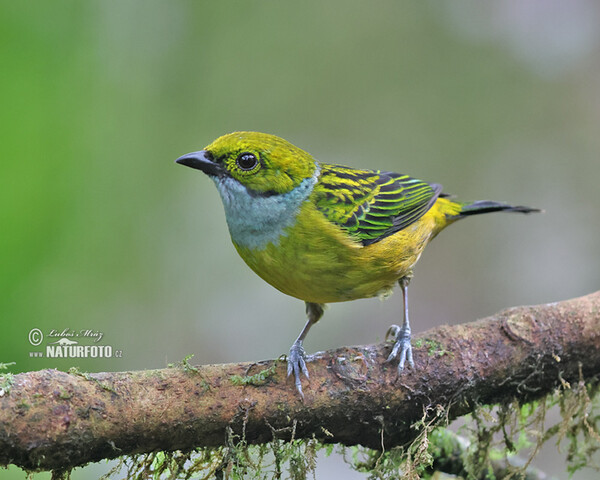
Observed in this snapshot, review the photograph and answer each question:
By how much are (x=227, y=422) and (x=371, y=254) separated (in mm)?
1394

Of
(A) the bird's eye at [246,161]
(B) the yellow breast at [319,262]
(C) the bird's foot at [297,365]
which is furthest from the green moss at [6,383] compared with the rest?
(A) the bird's eye at [246,161]

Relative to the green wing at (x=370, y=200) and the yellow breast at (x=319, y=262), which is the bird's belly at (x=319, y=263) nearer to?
the yellow breast at (x=319, y=262)

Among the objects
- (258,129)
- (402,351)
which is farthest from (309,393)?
(258,129)

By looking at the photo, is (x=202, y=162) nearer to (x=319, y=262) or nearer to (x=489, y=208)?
(x=319, y=262)

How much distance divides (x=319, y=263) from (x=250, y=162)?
0.67 m

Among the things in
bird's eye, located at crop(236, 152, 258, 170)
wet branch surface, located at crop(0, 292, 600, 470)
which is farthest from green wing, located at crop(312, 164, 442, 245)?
wet branch surface, located at crop(0, 292, 600, 470)

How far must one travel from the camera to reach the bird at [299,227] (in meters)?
3.38

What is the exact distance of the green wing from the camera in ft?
12.1

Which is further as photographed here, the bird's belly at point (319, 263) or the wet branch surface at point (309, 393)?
the bird's belly at point (319, 263)

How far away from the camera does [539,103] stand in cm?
786

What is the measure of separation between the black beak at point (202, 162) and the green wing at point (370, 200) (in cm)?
60

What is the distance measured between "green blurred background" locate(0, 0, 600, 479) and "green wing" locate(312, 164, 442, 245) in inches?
67.6

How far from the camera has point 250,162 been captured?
11.4 feet

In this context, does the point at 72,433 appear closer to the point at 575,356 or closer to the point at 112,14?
the point at 575,356
